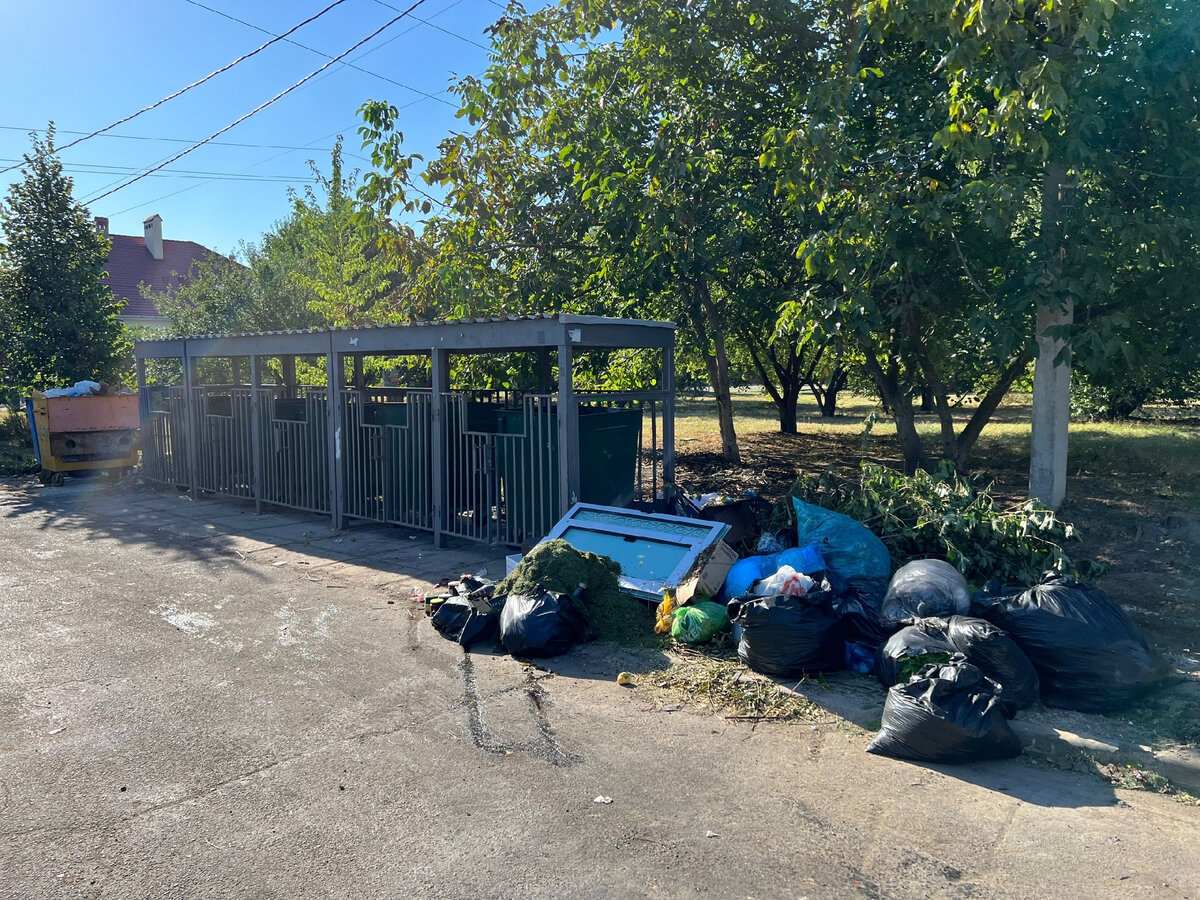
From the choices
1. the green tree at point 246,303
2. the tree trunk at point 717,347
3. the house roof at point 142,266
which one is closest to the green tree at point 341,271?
the green tree at point 246,303

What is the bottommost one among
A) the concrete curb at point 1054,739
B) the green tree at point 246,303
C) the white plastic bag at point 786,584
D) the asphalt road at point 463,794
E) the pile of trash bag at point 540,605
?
the asphalt road at point 463,794

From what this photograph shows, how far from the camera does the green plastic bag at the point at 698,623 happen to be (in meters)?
5.60

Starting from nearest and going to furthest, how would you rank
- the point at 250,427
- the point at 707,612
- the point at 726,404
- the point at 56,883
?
the point at 56,883 < the point at 707,612 < the point at 250,427 < the point at 726,404

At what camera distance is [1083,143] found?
6.98 m

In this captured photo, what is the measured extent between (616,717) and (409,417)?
5337mm

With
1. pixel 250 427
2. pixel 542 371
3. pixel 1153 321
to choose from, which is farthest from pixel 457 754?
pixel 1153 321

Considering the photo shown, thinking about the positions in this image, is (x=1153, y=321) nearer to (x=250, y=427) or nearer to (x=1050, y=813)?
(x=1050, y=813)

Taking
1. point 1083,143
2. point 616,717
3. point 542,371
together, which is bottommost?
point 616,717

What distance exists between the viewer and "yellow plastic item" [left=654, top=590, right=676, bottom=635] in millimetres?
5867

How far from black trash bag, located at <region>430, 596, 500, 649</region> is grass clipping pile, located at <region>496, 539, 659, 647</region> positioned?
265mm

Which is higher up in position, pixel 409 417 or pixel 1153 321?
pixel 1153 321

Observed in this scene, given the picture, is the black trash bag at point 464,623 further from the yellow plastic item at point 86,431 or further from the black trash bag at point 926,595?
the yellow plastic item at point 86,431

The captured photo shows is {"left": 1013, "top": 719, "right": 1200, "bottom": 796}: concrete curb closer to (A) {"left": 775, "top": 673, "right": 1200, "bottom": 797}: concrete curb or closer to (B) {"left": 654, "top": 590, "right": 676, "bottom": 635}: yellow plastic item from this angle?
(A) {"left": 775, "top": 673, "right": 1200, "bottom": 797}: concrete curb

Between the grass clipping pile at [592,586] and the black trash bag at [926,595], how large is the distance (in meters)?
1.61
